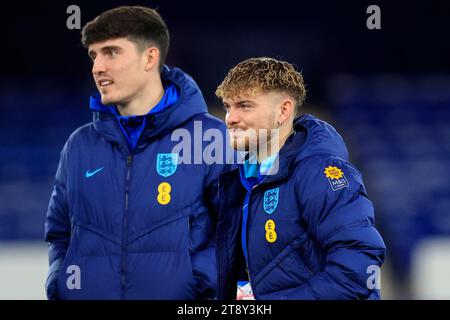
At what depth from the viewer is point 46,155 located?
9.59m

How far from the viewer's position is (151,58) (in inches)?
146

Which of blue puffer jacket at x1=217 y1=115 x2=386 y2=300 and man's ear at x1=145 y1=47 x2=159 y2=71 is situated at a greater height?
man's ear at x1=145 y1=47 x2=159 y2=71

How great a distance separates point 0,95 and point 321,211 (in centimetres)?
795

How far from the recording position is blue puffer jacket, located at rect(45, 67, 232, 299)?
3391 millimetres

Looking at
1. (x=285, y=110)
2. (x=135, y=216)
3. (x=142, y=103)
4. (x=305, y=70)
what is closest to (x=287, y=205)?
(x=285, y=110)

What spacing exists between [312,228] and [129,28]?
1.30 meters

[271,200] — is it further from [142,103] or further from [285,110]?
[142,103]

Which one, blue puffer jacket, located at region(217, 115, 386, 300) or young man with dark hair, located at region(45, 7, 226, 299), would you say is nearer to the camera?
blue puffer jacket, located at region(217, 115, 386, 300)

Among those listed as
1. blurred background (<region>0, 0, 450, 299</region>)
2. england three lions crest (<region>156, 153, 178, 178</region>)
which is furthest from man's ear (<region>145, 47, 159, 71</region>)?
blurred background (<region>0, 0, 450, 299</region>)

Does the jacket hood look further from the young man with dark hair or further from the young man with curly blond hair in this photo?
the young man with dark hair

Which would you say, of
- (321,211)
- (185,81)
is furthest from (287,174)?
(185,81)

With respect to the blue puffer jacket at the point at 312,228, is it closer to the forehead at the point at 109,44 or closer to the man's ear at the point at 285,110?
the man's ear at the point at 285,110

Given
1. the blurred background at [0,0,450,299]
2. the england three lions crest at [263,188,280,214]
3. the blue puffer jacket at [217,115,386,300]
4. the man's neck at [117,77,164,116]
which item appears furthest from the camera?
the blurred background at [0,0,450,299]
